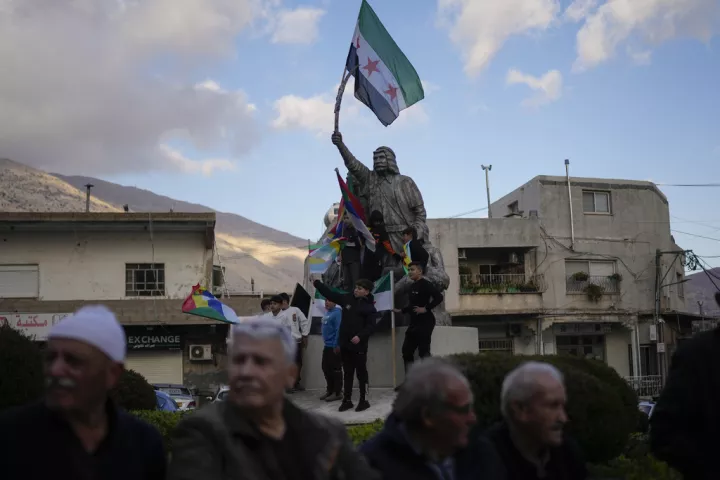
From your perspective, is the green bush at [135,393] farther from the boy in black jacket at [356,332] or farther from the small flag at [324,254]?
the boy in black jacket at [356,332]

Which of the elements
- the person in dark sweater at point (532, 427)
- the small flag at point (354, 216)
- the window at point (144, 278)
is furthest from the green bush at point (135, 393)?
the window at point (144, 278)

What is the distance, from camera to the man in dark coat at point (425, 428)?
3297 mm

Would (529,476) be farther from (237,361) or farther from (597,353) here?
(597,353)

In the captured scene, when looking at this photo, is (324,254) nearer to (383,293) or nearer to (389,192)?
(389,192)

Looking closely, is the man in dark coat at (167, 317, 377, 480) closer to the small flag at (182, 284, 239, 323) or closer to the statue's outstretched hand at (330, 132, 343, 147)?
the statue's outstretched hand at (330, 132, 343, 147)

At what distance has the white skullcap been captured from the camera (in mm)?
2920

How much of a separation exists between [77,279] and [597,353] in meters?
24.7

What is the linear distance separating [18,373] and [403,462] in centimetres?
367

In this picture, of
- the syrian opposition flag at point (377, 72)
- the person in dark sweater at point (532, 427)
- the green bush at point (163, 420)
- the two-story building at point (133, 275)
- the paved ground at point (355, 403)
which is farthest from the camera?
the two-story building at point (133, 275)

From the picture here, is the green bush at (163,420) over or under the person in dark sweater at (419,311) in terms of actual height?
under

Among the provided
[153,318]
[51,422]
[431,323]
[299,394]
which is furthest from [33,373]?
[153,318]

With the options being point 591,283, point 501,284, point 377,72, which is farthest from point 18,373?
point 591,283

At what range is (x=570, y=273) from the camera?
134ft

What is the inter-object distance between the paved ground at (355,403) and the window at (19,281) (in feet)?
87.4
